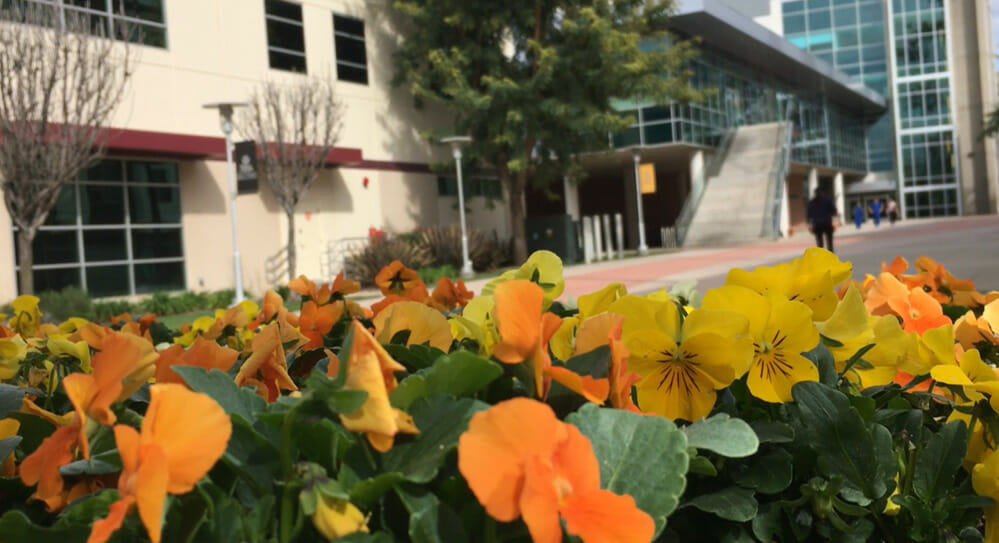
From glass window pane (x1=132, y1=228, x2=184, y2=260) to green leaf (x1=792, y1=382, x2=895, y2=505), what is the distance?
19.6m

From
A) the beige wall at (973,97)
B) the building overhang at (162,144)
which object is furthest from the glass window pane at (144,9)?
the beige wall at (973,97)

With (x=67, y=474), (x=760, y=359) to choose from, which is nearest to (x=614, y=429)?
(x=760, y=359)

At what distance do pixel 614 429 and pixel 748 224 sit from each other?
3329cm

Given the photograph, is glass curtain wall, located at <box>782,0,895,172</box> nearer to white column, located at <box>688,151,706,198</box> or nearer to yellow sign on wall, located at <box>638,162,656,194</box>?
white column, located at <box>688,151,706,198</box>

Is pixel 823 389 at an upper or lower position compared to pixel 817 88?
lower

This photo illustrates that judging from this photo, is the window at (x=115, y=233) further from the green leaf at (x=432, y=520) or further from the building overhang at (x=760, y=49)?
the green leaf at (x=432, y=520)

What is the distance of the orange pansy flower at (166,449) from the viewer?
22.1 inches

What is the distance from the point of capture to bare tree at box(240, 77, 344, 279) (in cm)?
2072

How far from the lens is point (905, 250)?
21.6m

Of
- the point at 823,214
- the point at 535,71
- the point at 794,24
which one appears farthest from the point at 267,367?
the point at 794,24

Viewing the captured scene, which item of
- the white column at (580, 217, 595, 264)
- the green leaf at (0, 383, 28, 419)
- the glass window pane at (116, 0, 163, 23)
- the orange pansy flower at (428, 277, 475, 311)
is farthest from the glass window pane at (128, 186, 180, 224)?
the green leaf at (0, 383, 28, 419)

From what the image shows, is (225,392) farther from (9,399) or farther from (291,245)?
(291,245)

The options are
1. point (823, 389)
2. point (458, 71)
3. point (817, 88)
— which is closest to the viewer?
point (823, 389)

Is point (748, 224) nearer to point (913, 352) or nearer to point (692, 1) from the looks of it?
point (692, 1)
